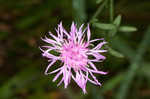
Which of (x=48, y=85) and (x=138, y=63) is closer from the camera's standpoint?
(x=138, y=63)

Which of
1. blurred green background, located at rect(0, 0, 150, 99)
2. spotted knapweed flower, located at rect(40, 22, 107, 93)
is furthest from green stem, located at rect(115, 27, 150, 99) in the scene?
spotted knapweed flower, located at rect(40, 22, 107, 93)

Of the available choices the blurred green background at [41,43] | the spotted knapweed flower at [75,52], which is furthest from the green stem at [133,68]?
the spotted knapweed flower at [75,52]

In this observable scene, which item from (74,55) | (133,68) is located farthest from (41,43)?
(74,55)

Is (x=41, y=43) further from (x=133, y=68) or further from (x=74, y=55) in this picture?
(x=74, y=55)

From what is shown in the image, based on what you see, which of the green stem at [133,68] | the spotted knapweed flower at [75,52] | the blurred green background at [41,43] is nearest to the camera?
the spotted knapweed flower at [75,52]

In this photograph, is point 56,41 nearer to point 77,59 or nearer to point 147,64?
point 77,59

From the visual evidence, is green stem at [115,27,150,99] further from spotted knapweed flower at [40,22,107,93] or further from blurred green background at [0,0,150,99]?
spotted knapweed flower at [40,22,107,93]

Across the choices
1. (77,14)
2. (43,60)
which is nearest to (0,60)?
(43,60)

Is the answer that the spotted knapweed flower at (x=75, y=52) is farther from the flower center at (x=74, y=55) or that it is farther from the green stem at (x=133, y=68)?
the green stem at (x=133, y=68)
